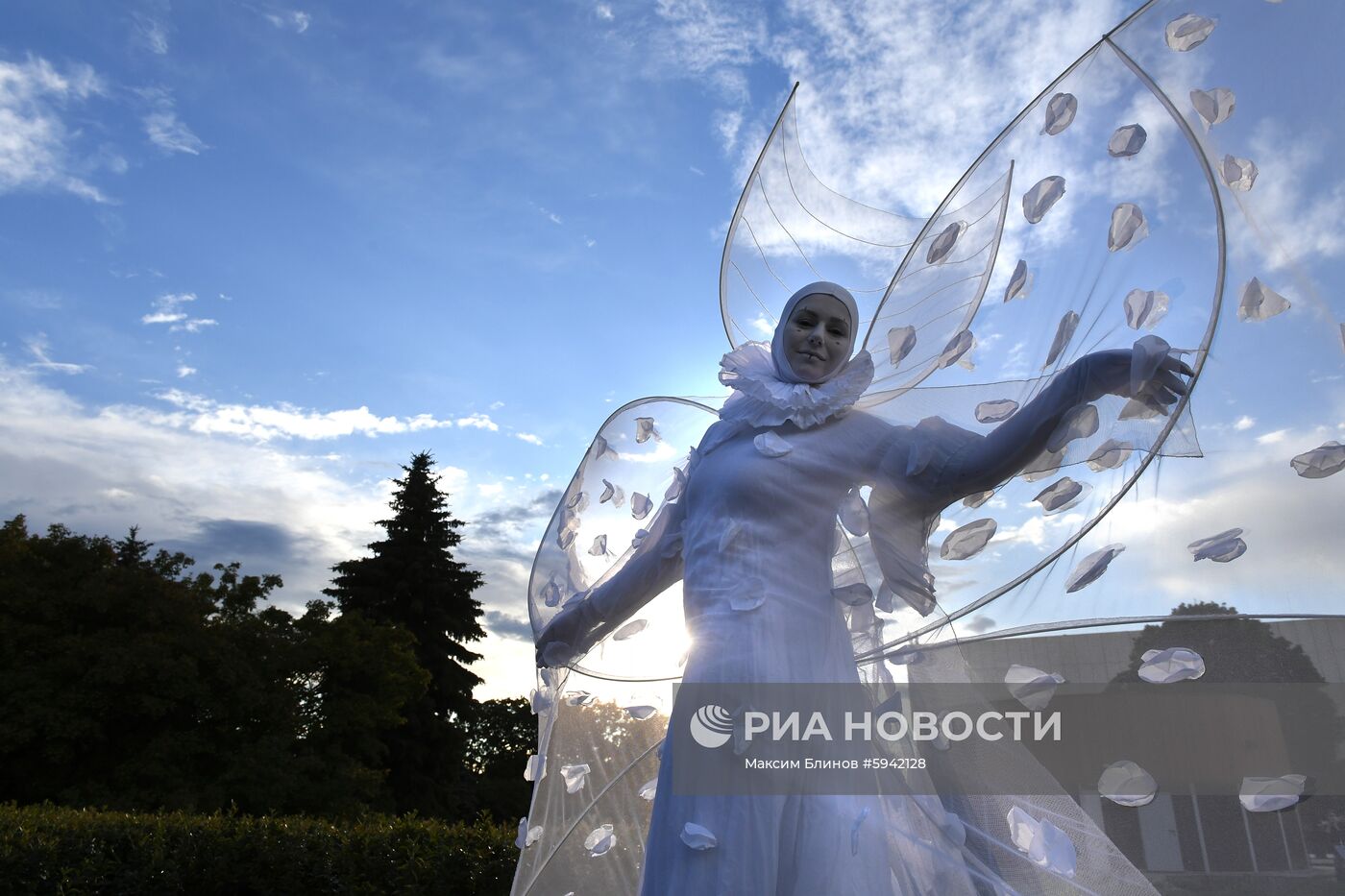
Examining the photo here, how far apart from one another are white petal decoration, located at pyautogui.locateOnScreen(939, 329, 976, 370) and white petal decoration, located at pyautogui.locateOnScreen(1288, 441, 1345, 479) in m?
0.72

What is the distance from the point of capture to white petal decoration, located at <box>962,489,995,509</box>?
1.98m

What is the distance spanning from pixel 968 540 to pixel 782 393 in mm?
518

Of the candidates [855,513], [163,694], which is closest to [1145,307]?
[855,513]

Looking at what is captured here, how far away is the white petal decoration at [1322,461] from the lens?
1553 millimetres

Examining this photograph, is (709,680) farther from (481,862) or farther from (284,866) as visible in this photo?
(284,866)

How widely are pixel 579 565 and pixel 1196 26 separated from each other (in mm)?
2062

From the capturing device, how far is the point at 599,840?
263cm

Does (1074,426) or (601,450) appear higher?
(601,450)

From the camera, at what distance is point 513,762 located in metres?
27.8

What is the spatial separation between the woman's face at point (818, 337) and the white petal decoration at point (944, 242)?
0.27 metres

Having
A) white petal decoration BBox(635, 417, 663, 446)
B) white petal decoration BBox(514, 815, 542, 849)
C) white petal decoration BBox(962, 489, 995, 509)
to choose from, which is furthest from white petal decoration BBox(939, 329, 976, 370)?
white petal decoration BBox(514, 815, 542, 849)

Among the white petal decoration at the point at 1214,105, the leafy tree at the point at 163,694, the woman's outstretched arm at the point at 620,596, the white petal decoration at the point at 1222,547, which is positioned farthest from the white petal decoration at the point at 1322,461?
the leafy tree at the point at 163,694

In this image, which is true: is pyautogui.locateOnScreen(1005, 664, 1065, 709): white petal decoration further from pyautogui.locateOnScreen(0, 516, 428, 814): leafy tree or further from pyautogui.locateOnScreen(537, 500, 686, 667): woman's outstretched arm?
pyautogui.locateOnScreen(0, 516, 428, 814): leafy tree

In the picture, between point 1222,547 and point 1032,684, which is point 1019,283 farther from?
point 1032,684
